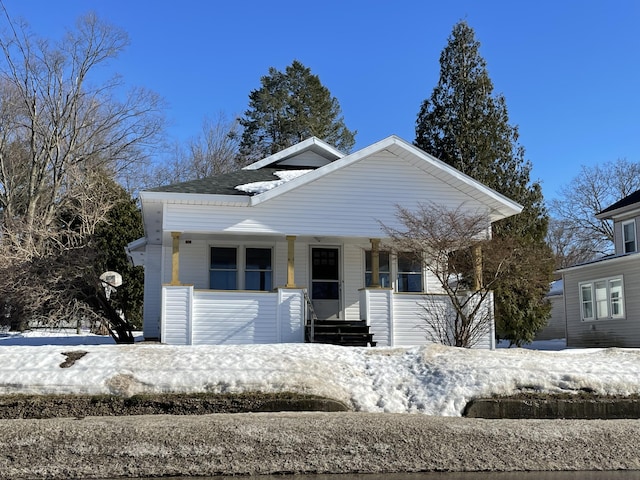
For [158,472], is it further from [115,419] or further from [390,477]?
[390,477]

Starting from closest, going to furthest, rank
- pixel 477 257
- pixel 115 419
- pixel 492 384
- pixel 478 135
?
pixel 115 419
pixel 492 384
pixel 477 257
pixel 478 135

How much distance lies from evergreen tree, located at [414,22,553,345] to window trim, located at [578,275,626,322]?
141 cm

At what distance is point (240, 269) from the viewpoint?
18.6 metres

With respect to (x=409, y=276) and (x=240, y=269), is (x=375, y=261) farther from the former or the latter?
(x=240, y=269)

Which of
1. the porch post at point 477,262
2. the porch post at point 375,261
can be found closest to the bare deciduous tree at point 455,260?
the porch post at point 477,262

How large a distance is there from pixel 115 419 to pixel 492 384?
5848 millimetres

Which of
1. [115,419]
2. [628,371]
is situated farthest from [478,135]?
[115,419]

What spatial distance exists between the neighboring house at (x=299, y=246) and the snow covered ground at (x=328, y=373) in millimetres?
3779

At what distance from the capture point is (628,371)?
39.5 ft

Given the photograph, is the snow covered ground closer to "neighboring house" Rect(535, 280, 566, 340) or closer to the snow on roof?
the snow on roof

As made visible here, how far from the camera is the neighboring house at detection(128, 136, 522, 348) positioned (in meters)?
16.4

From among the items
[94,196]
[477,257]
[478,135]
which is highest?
[478,135]

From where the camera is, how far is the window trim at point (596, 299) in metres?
23.8

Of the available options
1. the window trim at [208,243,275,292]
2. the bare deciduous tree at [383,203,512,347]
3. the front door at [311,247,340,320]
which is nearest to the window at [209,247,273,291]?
the window trim at [208,243,275,292]
